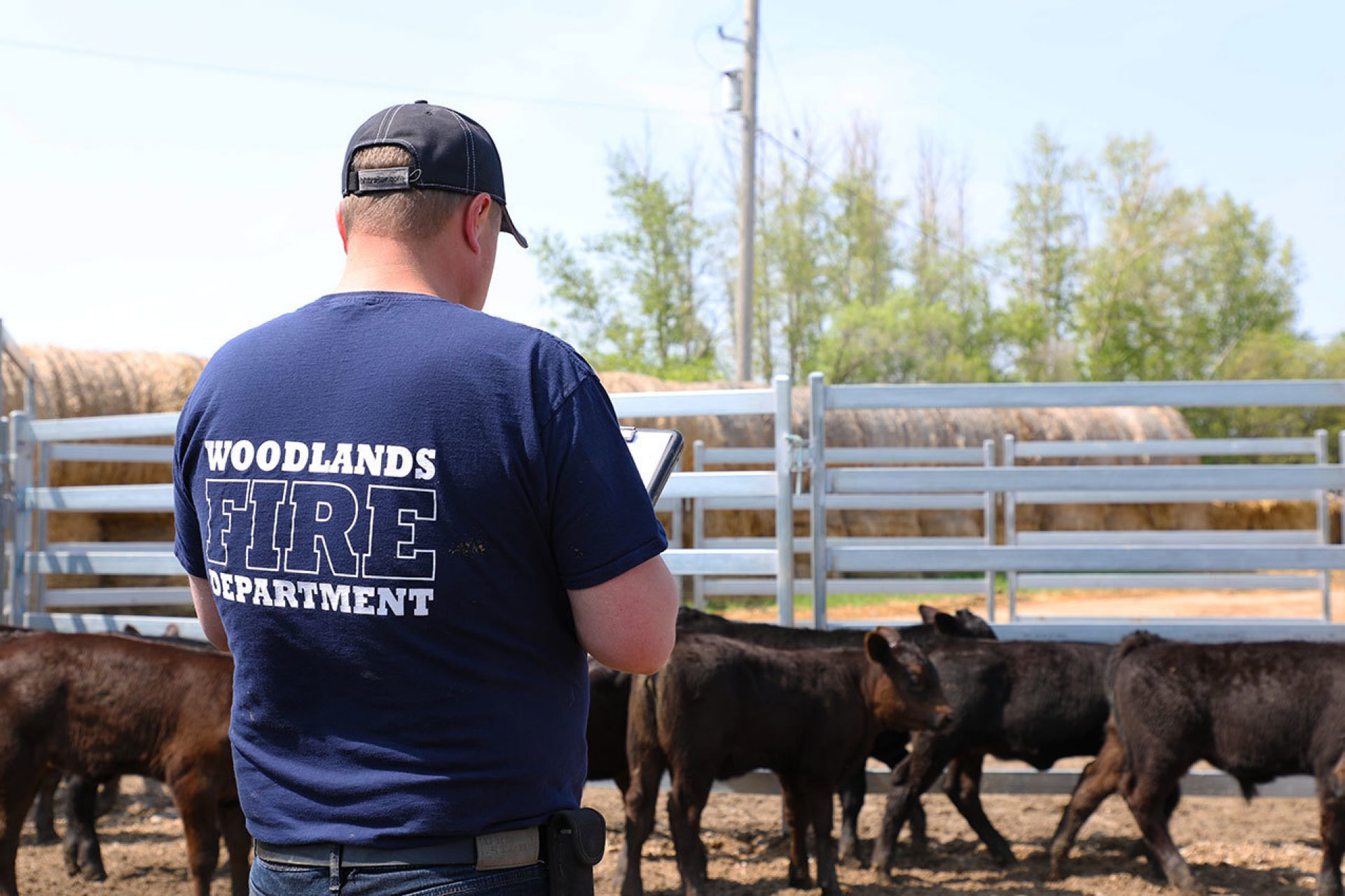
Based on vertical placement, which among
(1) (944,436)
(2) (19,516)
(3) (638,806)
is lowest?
(3) (638,806)

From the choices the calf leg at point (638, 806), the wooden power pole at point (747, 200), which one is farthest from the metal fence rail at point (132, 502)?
the wooden power pole at point (747, 200)

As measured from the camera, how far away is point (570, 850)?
184cm

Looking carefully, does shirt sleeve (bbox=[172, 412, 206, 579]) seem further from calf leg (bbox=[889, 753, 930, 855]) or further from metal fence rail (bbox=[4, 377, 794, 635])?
calf leg (bbox=[889, 753, 930, 855])

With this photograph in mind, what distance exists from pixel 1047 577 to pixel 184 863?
8.11 meters

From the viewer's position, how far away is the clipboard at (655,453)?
2.28 meters

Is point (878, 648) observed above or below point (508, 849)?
below

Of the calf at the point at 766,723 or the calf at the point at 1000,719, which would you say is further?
the calf at the point at 1000,719

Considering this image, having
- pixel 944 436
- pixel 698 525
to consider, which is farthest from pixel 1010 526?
pixel 944 436

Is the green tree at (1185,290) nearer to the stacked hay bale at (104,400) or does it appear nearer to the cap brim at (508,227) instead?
the stacked hay bale at (104,400)

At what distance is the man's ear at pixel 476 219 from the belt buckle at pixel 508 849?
86 centimetres

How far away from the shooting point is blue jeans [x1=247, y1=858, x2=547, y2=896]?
174 cm

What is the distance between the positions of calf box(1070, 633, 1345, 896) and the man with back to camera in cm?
493

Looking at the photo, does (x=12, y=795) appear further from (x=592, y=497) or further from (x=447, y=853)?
(x=592, y=497)

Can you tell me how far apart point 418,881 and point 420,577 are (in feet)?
1.35
